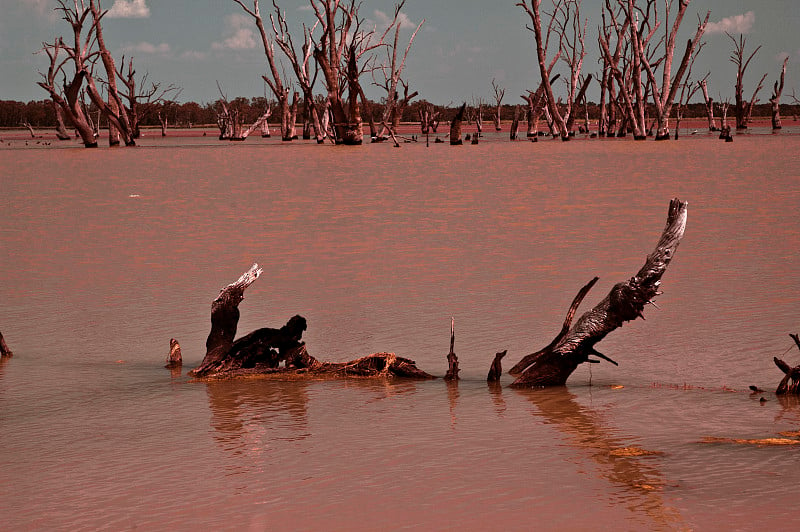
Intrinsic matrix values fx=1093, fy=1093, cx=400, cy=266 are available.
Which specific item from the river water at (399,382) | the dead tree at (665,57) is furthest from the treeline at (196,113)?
the river water at (399,382)

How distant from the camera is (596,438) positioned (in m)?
4.20

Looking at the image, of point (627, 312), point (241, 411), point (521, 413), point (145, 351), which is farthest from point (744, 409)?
point (145, 351)

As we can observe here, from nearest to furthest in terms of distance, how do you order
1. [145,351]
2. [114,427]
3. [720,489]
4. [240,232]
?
[720,489]
[114,427]
[145,351]
[240,232]

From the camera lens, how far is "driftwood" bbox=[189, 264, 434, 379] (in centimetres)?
533

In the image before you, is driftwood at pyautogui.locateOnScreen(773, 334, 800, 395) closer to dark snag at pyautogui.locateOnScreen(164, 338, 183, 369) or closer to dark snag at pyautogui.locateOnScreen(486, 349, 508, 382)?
dark snag at pyautogui.locateOnScreen(486, 349, 508, 382)

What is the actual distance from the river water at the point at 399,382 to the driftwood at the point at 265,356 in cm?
9

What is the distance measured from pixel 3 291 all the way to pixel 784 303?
5.69 metres

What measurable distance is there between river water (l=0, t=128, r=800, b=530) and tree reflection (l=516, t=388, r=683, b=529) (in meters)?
0.01

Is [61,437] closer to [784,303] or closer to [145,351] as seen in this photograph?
[145,351]

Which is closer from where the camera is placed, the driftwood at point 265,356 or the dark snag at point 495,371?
the dark snag at point 495,371

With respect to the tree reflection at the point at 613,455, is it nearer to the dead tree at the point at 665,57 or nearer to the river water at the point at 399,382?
the river water at the point at 399,382

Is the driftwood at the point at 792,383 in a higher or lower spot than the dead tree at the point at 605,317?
lower

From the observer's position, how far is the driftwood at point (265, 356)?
533 centimetres

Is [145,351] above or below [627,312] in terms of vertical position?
below
